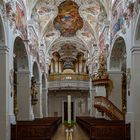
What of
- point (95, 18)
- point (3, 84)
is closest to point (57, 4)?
point (95, 18)

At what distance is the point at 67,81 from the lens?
125ft

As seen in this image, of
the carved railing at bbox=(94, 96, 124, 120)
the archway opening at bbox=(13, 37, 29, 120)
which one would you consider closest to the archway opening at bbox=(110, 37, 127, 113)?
the carved railing at bbox=(94, 96, 124, 120)

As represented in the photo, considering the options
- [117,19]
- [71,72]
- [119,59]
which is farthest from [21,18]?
[71,72]

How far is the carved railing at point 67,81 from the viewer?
125 ft

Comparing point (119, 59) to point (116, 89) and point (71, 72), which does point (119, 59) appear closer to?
point (116, 89)

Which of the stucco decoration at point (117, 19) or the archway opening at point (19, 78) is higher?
the stucco decoration at point (117, 19)

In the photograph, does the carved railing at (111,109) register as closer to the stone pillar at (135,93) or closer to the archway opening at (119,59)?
the archway opening at (119,59)

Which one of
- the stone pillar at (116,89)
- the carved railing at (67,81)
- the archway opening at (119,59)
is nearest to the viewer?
the archway opening at (119,59)

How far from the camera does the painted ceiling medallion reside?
2669 centimetres

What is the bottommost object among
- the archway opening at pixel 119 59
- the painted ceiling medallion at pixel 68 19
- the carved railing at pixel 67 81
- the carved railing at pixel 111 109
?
the carved railing at pixel 111 109

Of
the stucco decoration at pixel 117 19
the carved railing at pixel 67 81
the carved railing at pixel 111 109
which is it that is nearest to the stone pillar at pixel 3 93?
the stucco decoration at pixel 117 19

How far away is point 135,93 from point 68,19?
16.4 metres

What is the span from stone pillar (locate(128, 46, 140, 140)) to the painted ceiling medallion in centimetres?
1305

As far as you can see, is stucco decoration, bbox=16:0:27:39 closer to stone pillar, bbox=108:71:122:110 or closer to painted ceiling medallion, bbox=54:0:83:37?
stone pillar, bbox=108:71:122:110
